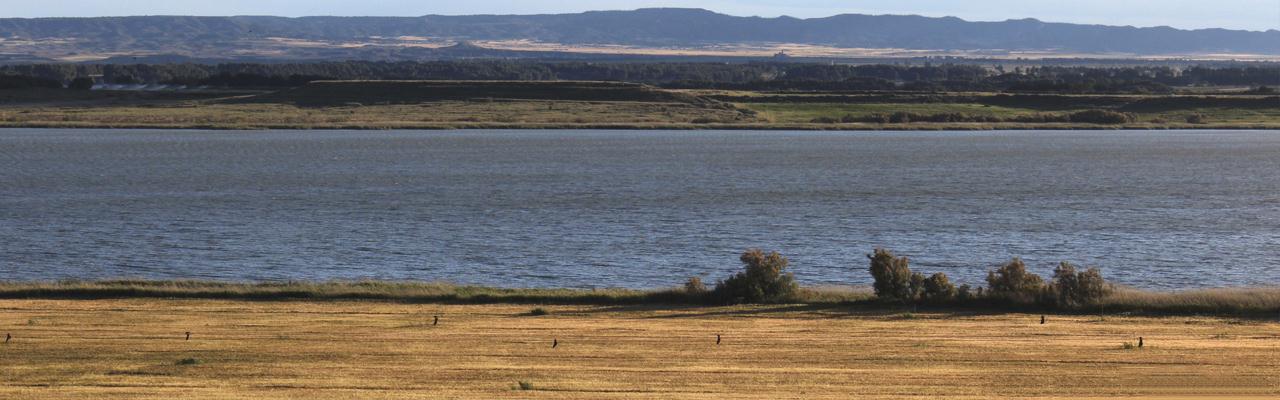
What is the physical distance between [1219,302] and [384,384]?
1458cm

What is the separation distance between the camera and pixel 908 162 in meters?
70.9

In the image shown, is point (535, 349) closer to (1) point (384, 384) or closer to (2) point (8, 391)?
(1) point (384, 384)

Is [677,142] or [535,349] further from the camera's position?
[677,142]

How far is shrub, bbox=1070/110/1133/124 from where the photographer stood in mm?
108938

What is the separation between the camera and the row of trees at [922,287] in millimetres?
26984

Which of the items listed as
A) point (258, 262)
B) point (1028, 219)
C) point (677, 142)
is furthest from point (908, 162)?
point (258, 262)

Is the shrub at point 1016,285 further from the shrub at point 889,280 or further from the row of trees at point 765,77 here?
the row of trees at point 765,77

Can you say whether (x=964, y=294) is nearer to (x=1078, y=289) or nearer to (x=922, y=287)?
(x=922, y=287)

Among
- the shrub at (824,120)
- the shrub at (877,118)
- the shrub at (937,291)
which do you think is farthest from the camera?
the shrub at (877,118)

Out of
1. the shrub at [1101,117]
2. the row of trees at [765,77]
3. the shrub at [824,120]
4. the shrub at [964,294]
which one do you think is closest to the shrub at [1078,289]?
the shrub at [964,294]

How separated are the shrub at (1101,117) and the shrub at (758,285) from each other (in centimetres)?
8571

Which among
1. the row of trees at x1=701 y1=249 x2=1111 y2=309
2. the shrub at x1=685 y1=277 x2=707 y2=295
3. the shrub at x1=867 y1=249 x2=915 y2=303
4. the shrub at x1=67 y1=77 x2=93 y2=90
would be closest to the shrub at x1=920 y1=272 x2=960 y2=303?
the row of trees at x1=701 y1=249 x2=1111 y2=309

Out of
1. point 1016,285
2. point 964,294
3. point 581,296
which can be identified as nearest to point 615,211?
point 581,296

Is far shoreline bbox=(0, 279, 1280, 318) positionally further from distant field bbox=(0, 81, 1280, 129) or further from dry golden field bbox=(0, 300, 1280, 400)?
distant field bbox=(0, 81, 1280, 129)
